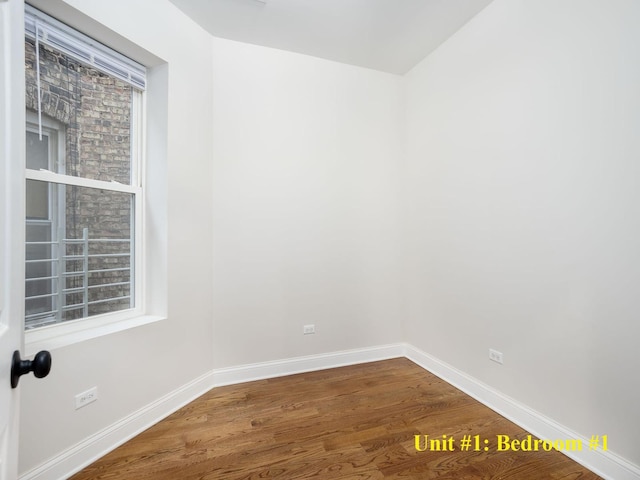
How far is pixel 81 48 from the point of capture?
164cm

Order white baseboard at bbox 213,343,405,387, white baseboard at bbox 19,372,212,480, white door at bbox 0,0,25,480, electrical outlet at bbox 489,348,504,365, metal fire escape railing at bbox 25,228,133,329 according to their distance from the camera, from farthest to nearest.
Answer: white baseboard at bbox 213,343,405,387 → electrical outlet at bbox 489,348,504,365 → metal fire escape railing at bbox 25,228,133,329 → white baseboard at bbox 19,372,212,480 → white door at bbox 0,0,25,480

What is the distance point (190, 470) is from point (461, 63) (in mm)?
3396

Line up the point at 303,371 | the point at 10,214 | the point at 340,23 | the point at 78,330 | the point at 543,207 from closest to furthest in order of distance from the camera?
the point at 10,214, the point at 78,330, the point at 543,207, the point at 340,23, the point at 303,371

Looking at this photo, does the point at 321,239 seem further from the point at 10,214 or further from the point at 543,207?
the point at 10,214

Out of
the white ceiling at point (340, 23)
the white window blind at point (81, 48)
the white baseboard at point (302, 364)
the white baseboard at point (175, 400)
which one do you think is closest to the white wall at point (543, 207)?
the white ceiling at point (340, 23)

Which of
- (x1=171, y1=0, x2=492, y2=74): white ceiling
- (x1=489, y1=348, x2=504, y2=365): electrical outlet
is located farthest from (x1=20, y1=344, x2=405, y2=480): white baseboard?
(x1=171, y1=0, x2=492, y2=74): white ceiling

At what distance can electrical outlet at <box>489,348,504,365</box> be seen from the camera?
199cm

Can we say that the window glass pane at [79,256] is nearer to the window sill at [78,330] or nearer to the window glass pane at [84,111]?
the window sill at [78,330]

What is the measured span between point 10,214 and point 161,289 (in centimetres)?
143

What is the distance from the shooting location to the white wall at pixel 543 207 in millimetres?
1409

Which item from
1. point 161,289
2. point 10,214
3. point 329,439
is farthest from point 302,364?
point 10,214

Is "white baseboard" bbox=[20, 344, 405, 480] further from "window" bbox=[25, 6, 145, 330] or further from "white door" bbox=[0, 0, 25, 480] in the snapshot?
"white door" bbox=[0, 0, 25, 480]

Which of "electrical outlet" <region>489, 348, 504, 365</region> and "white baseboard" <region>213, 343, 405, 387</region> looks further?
"white baseboard" <region>213, 343, 405, 387</region>

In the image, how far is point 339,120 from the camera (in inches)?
106
